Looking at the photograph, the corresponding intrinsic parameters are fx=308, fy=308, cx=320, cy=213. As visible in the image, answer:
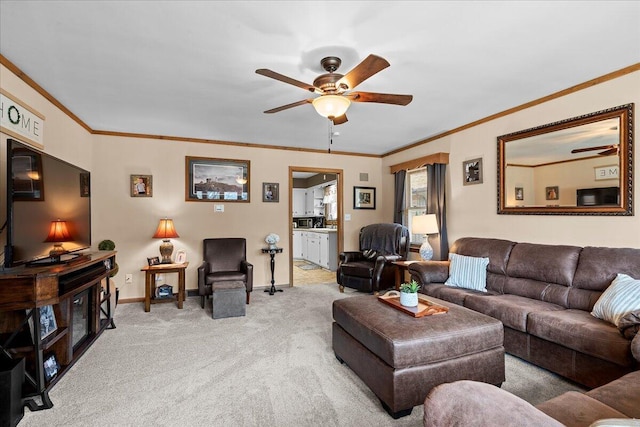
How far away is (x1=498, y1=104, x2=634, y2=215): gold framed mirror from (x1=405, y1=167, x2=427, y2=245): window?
58.9 inches

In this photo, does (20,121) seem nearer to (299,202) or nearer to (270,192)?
(270,192)

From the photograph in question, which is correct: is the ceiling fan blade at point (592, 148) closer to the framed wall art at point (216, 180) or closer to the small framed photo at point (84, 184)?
the framed wall art at point (216, 180)

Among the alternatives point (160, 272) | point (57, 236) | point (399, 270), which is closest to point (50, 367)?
point (57, 236)

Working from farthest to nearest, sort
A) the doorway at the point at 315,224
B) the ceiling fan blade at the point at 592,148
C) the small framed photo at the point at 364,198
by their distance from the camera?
1. the small framed photo at the point at 364,198
2. the doorway at the point at 315,224
3. the ceiling fan blade at the point at 592,148

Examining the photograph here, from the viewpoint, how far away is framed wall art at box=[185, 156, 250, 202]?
489 cm

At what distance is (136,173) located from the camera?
4613 mm

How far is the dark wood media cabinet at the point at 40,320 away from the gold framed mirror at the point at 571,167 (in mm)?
4384

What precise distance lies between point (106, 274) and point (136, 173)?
194 cm

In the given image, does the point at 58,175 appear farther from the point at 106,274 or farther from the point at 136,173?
the point at 136,173

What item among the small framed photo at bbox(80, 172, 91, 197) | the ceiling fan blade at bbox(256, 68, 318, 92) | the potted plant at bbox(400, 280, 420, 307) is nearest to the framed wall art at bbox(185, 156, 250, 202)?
the small framed photo at bbox(80, 172, 91, 197)

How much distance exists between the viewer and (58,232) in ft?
8.57

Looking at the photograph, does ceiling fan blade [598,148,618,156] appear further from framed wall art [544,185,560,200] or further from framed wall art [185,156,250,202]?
framed wall art [185,156,250,202]

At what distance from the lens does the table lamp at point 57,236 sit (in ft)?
8.23

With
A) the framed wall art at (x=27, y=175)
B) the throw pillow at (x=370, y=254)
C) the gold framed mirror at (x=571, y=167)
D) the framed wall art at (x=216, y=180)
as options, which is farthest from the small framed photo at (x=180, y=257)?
the gold framed mirror at (x=571, y=167)
